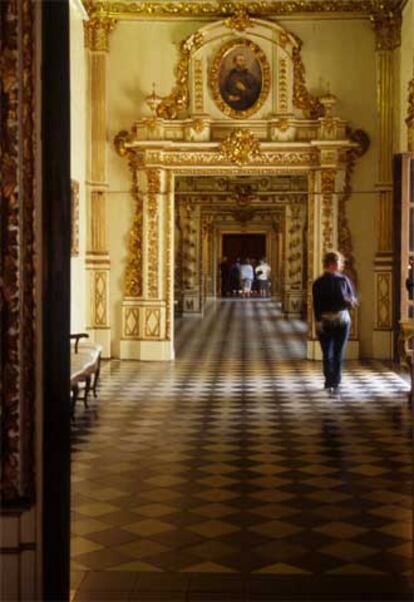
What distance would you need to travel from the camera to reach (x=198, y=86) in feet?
48.4

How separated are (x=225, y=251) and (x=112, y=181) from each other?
89.3 ft

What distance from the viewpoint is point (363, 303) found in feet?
48.6

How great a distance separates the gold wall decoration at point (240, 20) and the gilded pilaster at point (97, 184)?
1779 millimetres

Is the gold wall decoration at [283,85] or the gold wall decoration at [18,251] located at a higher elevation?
the gold wall decoration at [283,85]

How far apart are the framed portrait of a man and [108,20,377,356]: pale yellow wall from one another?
24.2 inches

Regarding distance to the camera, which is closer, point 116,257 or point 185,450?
point 185,450

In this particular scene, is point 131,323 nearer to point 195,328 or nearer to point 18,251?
point 195,328

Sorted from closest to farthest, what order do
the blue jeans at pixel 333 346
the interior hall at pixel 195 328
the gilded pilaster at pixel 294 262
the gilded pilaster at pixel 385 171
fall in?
the interior hall at pixel 195 328, the blue jeans at pixel 333 346, the gilded pilaster at pixel 385 171, the gilded pilaster at pixel 294 262

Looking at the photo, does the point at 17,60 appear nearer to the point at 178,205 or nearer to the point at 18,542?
the point at 18,542

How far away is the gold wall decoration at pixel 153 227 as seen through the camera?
14617 millimetres

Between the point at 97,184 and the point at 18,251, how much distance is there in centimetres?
1105

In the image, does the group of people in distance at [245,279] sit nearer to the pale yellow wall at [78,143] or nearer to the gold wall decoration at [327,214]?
the gold wall decoration at [327,214]

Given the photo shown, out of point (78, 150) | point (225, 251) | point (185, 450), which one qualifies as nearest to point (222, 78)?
point (78, 150)

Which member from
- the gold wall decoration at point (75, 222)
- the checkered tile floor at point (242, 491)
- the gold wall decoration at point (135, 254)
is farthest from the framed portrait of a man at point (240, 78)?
the checkered tile floor at point (242, 491)
